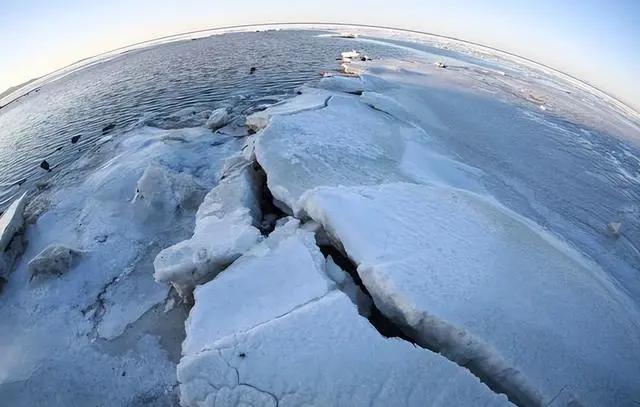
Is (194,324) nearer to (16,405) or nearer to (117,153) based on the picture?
(16,405)

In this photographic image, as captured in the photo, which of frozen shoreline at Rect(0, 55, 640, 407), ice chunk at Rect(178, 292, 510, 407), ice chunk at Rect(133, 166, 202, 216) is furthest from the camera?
ice chunk at Rect(133, 166, 202, 216)

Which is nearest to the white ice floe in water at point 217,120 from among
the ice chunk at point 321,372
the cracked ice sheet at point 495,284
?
the cracked ice sheet at point 495,284

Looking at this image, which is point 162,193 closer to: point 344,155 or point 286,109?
point 344,155

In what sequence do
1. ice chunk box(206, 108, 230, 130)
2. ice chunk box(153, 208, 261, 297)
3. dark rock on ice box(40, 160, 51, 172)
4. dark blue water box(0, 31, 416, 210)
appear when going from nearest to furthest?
ice chunk box(153, 208, 261, 297) → dark rock on ice box(40, 160, 51, 172) → ice chunk box(206, 108, 230, 130) → dark blue water box(0, 31, 416, 210)

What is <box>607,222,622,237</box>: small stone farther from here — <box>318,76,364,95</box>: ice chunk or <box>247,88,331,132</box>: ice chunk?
<box>318,76,364,95</box>: ice chunk

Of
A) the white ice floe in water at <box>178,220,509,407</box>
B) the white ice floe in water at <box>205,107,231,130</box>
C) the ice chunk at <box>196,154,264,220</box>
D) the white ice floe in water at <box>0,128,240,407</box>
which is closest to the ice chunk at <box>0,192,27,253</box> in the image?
the white ice floe in water at <box>0,128,240,407</box>

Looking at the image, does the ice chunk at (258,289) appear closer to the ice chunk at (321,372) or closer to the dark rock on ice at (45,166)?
the ice chunk at (321,372)
